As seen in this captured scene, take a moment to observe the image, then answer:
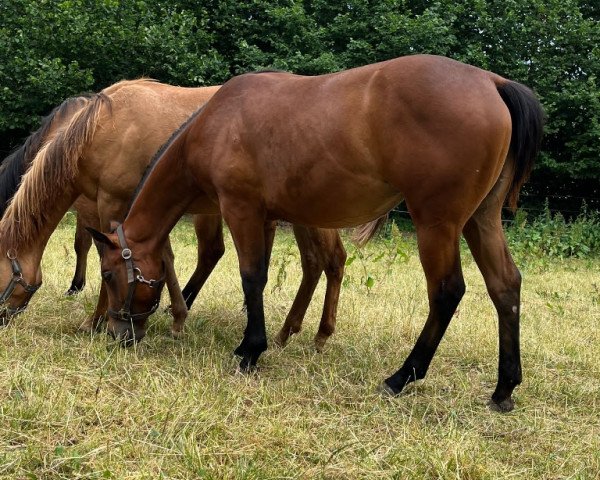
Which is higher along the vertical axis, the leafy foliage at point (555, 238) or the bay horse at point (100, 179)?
the bay horse at point (100, 179)

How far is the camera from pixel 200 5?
594 inches

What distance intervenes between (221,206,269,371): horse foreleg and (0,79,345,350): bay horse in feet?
2.62

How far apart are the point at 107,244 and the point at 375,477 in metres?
2.39

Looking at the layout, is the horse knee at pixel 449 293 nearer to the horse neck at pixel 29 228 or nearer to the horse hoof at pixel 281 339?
the horse hoof at pixel 281 339

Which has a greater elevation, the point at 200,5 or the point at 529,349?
the point at 200,5

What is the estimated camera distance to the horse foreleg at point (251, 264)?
142 inches

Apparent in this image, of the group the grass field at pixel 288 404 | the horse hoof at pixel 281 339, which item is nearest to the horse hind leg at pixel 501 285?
the grass field at pixel 288 404

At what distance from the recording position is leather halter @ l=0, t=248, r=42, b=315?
4.21m

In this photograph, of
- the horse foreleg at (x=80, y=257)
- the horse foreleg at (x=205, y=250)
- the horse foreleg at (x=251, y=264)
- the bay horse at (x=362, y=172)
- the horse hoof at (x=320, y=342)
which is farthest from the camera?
the horse foreleg at (x=80, y=257)

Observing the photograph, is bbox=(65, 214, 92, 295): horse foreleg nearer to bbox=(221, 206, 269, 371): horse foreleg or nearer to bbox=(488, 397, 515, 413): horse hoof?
bbox=(221, 206, 269, 371): horse foreleg

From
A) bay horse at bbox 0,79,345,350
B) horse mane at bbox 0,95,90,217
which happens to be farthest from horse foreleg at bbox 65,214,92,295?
bay horse at bbox 0,79,345,350

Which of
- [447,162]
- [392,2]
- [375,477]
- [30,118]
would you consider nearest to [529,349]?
[447,162]

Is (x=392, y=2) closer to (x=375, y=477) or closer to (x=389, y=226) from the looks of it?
(x=389, y=226)

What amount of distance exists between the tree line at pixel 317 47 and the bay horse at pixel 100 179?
8.24 meters
